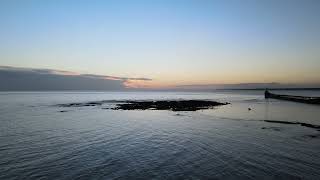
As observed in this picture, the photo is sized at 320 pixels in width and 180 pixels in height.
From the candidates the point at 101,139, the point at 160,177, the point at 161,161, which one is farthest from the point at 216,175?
the point at 101,139

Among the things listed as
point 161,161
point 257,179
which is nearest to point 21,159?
point 161,161

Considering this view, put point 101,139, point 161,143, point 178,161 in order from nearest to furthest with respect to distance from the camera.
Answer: point 178,161 → point 161,143 → point 101,139

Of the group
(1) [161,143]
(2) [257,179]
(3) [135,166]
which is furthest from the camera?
(1) [161,143]

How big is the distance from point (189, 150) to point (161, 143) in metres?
3.41

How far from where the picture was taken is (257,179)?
42.0ft

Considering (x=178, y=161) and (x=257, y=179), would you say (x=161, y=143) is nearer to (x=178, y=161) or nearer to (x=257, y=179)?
(x=178, y=161)

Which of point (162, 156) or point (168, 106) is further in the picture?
point (168, 106)

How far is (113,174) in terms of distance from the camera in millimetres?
13484

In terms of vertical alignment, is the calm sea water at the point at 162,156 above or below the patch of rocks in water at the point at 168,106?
above

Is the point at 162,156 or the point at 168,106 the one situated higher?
the point at 162,156

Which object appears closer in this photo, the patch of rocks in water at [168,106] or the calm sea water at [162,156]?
the calm sea water at [162,156]

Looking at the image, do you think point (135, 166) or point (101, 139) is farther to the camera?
point (101, 139)

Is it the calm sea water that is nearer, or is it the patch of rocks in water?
the calm sea water

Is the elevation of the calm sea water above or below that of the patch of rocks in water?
above
